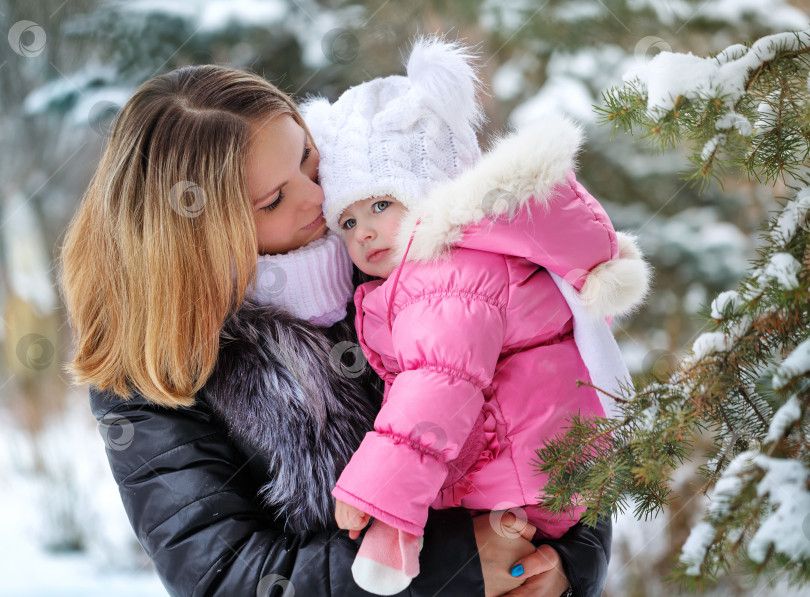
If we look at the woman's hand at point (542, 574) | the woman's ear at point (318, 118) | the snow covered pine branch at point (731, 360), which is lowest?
the woman's hand at point (542, 574)

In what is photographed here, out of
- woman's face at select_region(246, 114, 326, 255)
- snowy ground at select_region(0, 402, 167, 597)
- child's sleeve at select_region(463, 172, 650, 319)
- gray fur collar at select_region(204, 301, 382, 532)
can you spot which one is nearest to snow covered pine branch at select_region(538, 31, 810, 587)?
child's sleeve at select_region(463, 172, 650, 319)

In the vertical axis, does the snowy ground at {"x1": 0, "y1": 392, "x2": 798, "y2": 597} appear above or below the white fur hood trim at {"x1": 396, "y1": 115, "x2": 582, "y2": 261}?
below

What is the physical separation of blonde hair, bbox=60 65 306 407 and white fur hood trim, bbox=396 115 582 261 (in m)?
0.41

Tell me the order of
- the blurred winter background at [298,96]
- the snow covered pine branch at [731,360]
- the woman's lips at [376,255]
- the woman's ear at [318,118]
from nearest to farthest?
the snow covered pine branch at [731,360] → the woman's lips at [376,255] → the woman's ear at [318,118] → the blurred winter background at [298,96]

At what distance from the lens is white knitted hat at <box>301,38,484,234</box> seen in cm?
160

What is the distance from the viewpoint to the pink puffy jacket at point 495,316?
1.29 metres

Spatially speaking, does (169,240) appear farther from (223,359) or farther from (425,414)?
(425,414)

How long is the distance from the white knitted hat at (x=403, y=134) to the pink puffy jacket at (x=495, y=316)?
148 mm

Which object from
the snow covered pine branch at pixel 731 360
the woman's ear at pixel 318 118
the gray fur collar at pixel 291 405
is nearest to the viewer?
the snow covered pine branch at pixel 731 360

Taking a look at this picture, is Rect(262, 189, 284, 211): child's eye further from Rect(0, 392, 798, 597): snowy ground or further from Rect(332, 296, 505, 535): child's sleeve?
Rect(0, 392, 798, 597): snowy ground

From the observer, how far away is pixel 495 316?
4.52 ft

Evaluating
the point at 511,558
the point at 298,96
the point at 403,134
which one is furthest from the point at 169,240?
the point at 298,96

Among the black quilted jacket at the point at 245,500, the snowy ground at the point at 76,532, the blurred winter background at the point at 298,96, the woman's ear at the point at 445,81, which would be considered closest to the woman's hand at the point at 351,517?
the black quilted jacket at the point at 245,500

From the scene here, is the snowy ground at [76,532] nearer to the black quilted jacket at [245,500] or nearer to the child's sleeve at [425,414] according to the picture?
the black quilted jacket at [245,500]
